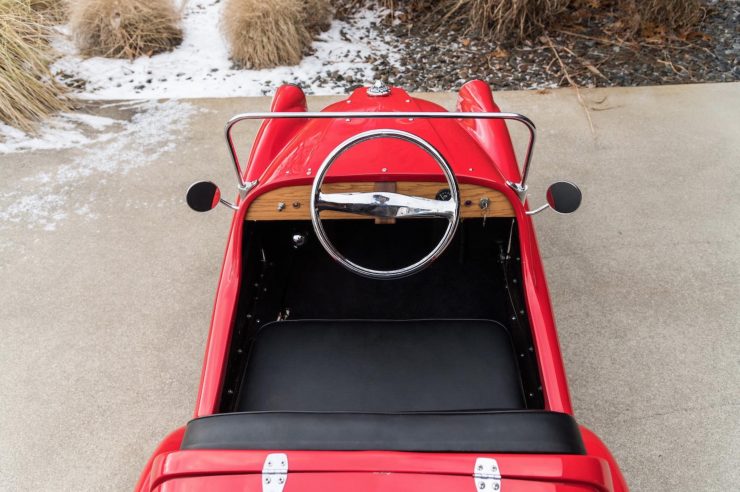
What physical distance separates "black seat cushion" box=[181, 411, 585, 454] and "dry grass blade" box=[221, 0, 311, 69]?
3.53 metres

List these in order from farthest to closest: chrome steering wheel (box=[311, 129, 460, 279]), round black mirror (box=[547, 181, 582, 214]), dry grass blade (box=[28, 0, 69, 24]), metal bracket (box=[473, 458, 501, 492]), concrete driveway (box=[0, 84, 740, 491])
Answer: dry grass blade (box=[28, 0, 69, 24])
concrete driveway (box=[0, 84, 740, 491])
round black mirror (box=[547, 181, 582, 214])
chrome steering wheel (box=[311, 129, 460, 279])
metal bracket (box=[473, 458, 501, 492])

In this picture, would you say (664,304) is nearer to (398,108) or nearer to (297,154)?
(398,108)

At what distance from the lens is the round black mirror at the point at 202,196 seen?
1886 mm

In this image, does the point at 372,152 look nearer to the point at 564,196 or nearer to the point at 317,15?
the point at 564,196

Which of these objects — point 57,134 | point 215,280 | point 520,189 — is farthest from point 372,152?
point 57,134

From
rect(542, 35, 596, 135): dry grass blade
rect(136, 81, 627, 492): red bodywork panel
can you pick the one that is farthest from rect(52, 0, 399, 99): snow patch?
rect(136, 81, 627, 492): red bodywork panel

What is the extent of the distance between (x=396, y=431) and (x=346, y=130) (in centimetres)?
122

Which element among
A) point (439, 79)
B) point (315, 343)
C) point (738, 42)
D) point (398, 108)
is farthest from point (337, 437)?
point (738, 42)

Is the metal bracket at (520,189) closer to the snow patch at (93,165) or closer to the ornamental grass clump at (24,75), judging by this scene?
the snow patch at (93,165)

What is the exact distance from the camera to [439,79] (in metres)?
4.25

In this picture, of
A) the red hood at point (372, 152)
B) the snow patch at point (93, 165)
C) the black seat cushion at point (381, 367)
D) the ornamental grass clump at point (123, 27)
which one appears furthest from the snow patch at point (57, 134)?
the black seat cushion at point (381, 367)

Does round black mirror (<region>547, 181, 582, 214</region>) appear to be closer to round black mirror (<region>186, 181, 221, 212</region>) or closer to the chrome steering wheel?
the chrome steering wheel

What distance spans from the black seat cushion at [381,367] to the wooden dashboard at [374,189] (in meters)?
0.38

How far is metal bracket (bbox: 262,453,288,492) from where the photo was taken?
1.22 metres
